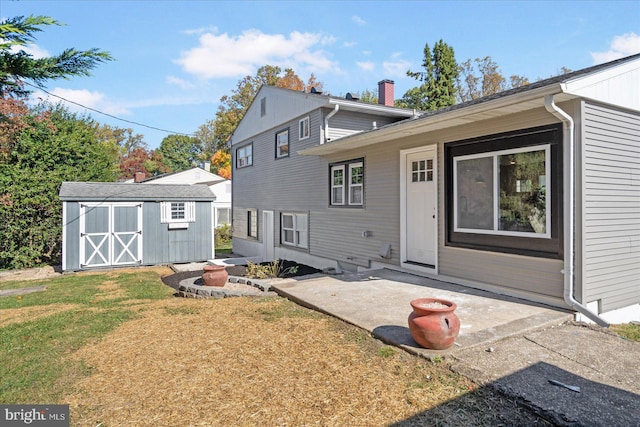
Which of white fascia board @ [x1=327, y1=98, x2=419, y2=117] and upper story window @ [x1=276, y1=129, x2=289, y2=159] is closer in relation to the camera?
white fascia board @ [x1=327, y1=98, x2=419, y2=117]

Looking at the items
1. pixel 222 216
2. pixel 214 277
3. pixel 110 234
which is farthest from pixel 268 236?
pixel 222 216

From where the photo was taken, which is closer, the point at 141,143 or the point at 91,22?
the point at 91,22

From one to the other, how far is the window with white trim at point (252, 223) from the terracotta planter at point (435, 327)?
1298cm

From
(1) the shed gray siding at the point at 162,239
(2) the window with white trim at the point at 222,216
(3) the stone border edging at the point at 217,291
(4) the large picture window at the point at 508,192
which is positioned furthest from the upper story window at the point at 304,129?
(2) the window with white trim at the point at 222,216

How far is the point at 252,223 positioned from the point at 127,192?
547 centimetres

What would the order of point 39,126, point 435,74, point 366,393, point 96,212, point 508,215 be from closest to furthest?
point 366,393
point 508,215
point 96,212
point 39,126
point 435,74

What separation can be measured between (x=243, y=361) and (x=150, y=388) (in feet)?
3.18

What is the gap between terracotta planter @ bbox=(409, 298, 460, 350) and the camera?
3.94 m

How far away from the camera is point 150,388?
11.8 feet

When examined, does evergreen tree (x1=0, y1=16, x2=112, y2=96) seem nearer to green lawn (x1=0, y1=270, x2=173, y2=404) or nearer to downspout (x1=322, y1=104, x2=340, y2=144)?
green lawn (x1=0, y1=270, x2=173, y2=404)

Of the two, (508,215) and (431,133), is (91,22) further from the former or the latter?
(508,215)

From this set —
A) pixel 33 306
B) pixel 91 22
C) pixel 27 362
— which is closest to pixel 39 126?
pixel 91 22

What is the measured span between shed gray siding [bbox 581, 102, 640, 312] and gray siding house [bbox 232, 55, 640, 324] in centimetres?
2

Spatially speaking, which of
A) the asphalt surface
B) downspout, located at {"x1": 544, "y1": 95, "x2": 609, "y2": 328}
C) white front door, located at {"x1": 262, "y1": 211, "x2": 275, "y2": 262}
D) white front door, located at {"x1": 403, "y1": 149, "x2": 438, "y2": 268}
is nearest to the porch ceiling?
downspout, located at {"x1": 544, "y1": 95, "x2": 609, "y2": 328}
